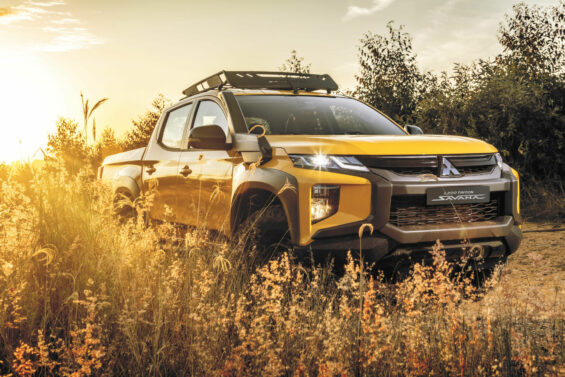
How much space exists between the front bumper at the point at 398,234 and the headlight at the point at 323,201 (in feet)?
0.36

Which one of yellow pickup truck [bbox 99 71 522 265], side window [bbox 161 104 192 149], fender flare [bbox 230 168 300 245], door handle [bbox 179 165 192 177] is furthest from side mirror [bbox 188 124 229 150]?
side window [bbox 161 104 192 149]

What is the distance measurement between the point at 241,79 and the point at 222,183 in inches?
57.8

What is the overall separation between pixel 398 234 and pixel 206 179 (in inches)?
73.2

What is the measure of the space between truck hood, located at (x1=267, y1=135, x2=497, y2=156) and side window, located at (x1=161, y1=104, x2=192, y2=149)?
1628mm

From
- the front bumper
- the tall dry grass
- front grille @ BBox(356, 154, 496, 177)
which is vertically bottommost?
the tall dry grass

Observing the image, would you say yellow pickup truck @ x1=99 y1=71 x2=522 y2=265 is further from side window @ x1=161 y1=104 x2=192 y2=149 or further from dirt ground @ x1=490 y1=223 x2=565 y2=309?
dirt ground @ x1=490 y1=223 x2=565 y2=309

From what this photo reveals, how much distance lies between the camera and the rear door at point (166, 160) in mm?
5660

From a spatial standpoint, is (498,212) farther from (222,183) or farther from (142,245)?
(142,245)

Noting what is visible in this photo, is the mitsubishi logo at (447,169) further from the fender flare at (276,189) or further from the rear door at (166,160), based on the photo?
the rear door at (166,160)

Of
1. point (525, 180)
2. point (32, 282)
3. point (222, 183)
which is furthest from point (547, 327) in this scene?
point (525, 180)

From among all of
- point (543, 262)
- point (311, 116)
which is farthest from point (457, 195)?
point (543, 262)

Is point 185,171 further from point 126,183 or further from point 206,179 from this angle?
point 126,183

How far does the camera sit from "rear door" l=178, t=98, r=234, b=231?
477 centimetres

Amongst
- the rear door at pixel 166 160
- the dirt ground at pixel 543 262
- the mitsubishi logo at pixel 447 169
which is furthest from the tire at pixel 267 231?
the dirt ground at pixel 543 262
